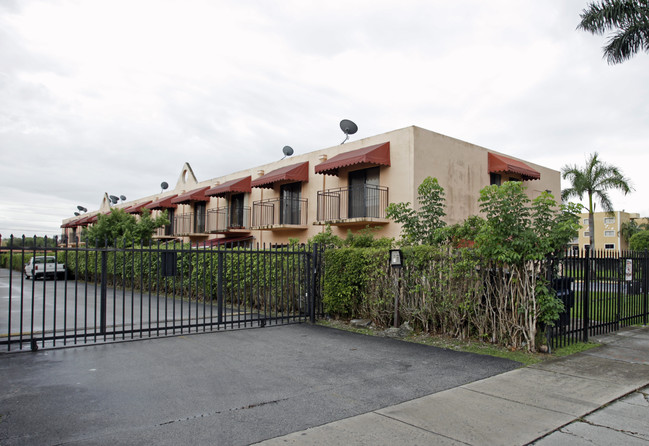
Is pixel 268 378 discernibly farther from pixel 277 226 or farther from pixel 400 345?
pixel 277 226

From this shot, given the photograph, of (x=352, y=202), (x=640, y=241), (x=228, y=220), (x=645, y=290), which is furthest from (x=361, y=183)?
(x=640, y=241)

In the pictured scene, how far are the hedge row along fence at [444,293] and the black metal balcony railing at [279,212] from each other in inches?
375

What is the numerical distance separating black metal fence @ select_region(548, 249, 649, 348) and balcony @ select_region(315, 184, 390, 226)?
288 inches

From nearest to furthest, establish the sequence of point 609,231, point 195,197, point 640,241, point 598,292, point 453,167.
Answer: point 598,292 → point 453,167 → point 195,197 → point 640,241 → point 609,231

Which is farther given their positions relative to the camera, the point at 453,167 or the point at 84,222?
the point at 84,222

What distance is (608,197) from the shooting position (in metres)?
28.8

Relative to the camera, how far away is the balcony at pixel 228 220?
76.0 ft

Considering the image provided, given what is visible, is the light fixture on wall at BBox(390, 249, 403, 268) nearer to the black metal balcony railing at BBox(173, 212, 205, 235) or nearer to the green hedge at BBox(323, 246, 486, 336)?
the green hedge at BBox(323, 246, 486, 336)

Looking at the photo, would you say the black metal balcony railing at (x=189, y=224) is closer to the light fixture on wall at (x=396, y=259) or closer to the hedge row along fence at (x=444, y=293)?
the hedge row along fence at (x=444, y=293)

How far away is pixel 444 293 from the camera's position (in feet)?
28.0

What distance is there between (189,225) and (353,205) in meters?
14.8

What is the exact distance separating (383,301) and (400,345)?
1416 mm

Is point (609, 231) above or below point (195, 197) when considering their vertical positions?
below

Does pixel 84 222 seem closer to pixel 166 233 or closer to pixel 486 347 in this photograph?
pixel 166 233
